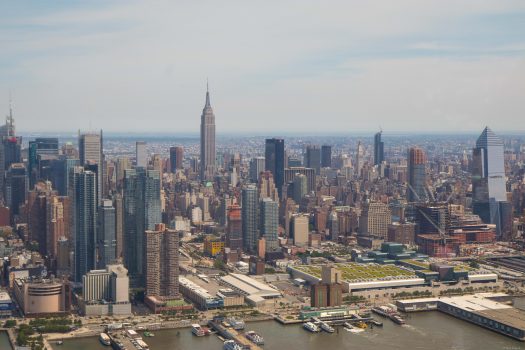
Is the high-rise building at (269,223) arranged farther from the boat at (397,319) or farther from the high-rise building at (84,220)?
the boat at (397,319)

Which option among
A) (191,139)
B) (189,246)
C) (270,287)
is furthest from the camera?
(191,139)

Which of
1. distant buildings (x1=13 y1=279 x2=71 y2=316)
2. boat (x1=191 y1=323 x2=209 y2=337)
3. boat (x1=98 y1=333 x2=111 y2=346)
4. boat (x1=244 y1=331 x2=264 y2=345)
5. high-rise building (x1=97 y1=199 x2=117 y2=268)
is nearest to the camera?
boat (x1=244 y1=331 x2=264 y2=345)

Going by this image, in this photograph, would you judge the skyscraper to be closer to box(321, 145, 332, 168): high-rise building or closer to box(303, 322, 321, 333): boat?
box(303, 322, 321, 333): boat

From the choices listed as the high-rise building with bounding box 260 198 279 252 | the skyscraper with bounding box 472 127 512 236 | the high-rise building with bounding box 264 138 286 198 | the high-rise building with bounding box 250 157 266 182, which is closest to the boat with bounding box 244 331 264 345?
the high-rise building with bounding box 260 198 279 252

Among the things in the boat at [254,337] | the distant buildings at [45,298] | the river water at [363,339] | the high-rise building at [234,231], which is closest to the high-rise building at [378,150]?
the high-rise building at [234,231]

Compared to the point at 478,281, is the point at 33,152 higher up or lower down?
higher up

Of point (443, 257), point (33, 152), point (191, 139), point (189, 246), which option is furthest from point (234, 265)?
point (191, 139)

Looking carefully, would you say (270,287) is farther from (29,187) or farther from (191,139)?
(191,139)

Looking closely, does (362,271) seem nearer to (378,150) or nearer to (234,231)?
(234,231)
